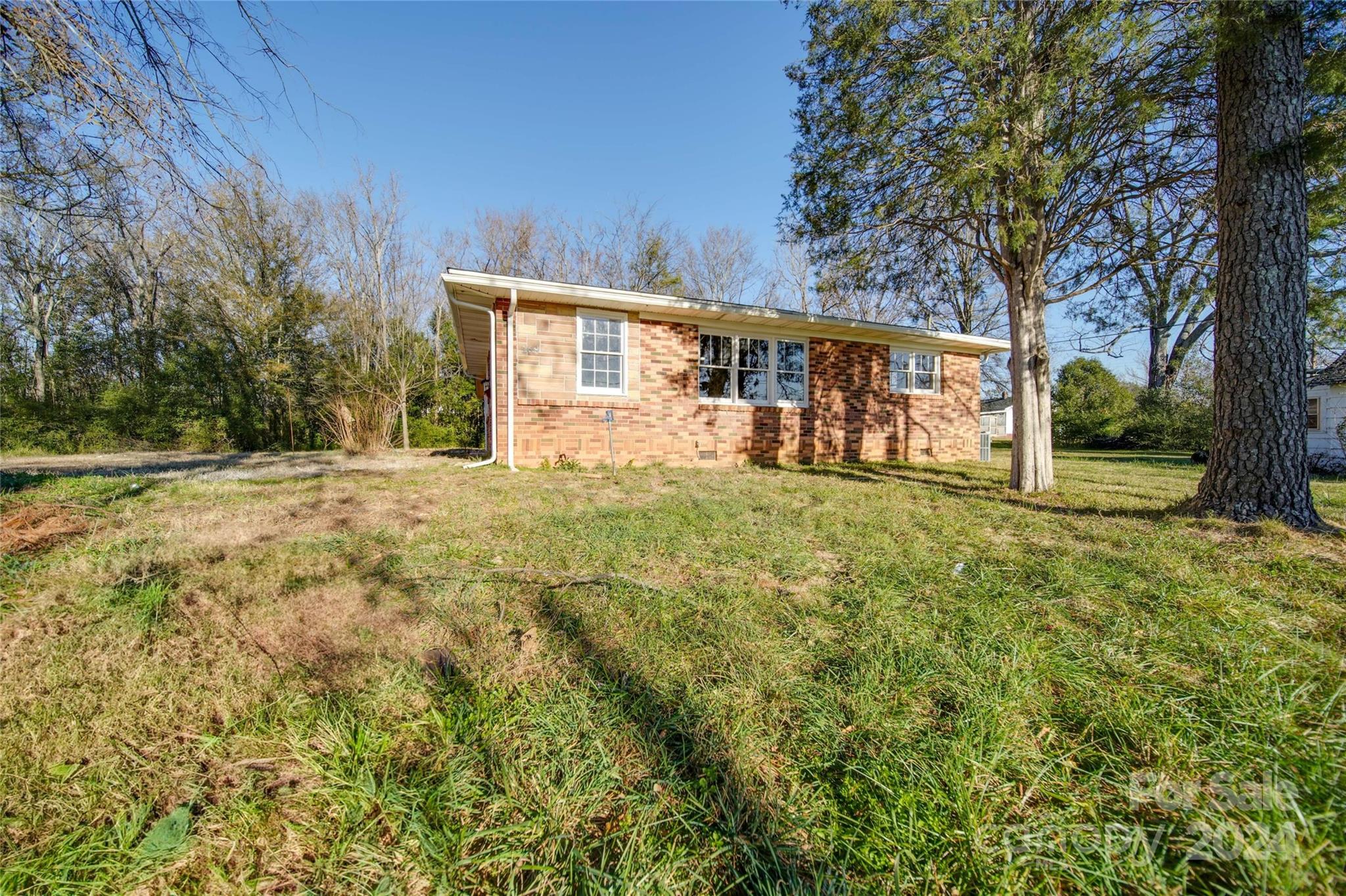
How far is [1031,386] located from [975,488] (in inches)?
60.6

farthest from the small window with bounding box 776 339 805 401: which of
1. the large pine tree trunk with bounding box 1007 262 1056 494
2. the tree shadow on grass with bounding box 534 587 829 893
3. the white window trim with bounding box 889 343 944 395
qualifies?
the tree shadow on grass with bounding box 534 587 829 893

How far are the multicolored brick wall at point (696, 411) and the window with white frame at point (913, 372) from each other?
18 cm

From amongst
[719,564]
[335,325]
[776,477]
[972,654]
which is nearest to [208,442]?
[335,325]

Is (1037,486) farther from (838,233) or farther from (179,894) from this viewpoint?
(179,894)

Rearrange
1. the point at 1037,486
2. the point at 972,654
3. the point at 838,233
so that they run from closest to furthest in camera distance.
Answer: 1. the point at 972,654
2. the point at 1037,486
3. the point at 838,233

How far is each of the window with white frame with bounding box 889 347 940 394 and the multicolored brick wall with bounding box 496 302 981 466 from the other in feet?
0.59

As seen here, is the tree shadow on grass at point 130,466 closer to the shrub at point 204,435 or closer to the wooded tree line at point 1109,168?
the shrub at point 204,435

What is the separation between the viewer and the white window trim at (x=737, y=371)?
9.02 metres

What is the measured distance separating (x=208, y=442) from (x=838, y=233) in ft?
55.7

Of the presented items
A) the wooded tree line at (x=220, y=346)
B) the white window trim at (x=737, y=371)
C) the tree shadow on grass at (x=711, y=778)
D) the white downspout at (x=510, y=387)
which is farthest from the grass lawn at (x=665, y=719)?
the wooded tree line at (x=220, y=346)

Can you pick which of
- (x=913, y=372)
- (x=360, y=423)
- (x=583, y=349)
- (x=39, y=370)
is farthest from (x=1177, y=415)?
(x=39, y=370)

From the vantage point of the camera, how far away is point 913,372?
11.0 m

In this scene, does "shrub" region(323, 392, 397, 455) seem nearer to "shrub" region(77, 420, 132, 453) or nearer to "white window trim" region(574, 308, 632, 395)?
"white window trim" region(574, 308, 632, 395)

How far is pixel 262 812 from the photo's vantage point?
124 cm
